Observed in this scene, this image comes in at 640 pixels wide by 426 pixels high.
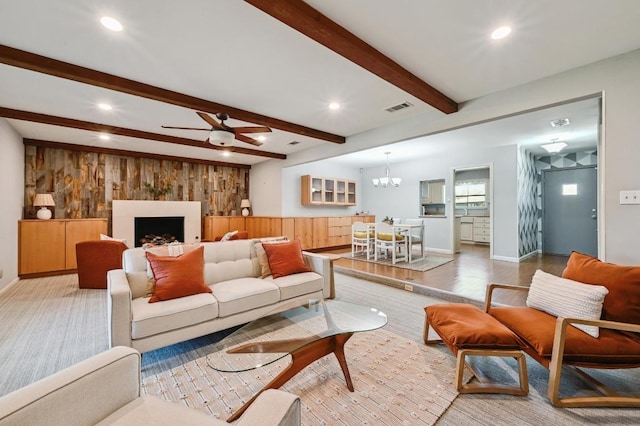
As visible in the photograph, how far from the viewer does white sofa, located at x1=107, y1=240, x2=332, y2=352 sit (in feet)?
6.49

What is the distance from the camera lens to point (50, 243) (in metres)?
4.78

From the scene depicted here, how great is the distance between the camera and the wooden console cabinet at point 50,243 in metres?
4.55

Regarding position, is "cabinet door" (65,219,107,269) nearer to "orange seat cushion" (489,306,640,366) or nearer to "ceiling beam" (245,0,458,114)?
"ceiling beam" (245,0,458,114)

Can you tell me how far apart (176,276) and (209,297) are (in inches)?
13.5

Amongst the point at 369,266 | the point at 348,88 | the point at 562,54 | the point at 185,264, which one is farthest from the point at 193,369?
the point at 562,54

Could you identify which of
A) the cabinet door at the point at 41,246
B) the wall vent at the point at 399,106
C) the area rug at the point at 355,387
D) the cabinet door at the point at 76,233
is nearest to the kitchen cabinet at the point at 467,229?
the wall vent at the point at 399,106

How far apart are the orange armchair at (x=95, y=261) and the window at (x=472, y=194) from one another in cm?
905

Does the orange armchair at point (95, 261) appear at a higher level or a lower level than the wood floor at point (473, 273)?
higher

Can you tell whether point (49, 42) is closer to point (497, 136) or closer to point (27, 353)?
point (27, 353)

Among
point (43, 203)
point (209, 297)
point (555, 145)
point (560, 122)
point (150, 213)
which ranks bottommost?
point (209, 297)

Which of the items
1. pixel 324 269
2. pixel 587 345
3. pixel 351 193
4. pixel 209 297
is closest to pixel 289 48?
pixel 209 297

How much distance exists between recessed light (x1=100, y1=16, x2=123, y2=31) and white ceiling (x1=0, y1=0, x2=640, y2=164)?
0.14 feet

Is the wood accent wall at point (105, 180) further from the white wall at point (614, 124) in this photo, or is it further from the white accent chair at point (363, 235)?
the white wall at point (614, 124)

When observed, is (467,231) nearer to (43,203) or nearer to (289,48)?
(289,48)
